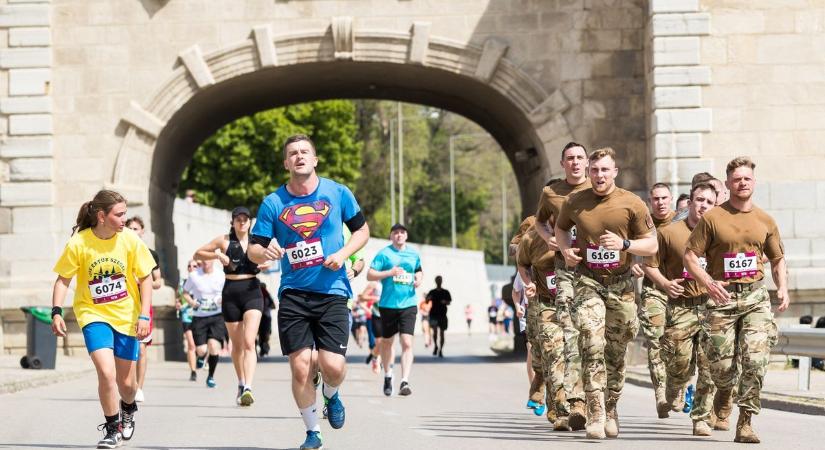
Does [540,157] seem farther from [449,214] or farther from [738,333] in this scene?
[449,214]

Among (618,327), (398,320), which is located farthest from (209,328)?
(618,327)

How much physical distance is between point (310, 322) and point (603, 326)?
2042 mm

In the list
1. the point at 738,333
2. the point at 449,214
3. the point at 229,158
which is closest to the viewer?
the point at 738,333

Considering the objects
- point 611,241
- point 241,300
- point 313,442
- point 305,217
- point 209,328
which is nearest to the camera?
point 313,442

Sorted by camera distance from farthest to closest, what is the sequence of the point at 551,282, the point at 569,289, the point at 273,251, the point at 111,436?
the point at 551,282
the point at 569,289
the point at 111,436
the point at 273,251

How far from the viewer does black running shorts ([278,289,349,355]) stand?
9.53 metres

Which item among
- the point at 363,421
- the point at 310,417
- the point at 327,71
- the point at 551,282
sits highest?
the point at 327,71

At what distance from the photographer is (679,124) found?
22094 mm

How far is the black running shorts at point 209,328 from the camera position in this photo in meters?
18.3

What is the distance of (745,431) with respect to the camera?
10.2 metres

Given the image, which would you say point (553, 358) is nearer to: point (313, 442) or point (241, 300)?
point (313, 442)

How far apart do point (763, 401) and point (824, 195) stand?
26.9 ft

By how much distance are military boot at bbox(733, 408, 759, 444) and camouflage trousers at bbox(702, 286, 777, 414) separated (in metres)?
0.08

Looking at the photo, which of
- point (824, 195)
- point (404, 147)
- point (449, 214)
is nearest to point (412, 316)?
point (824, 195)
